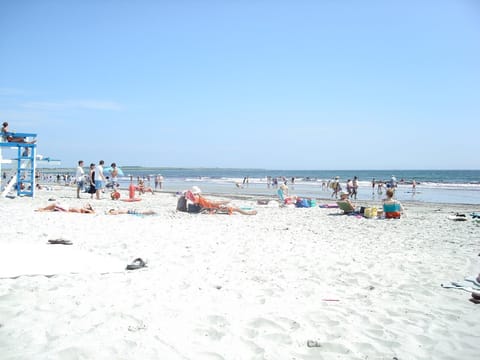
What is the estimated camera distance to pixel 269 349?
113 inches

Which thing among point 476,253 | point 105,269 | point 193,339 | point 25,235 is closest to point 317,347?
point 193,339

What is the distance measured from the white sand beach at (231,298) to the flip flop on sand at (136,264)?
0.31 ft

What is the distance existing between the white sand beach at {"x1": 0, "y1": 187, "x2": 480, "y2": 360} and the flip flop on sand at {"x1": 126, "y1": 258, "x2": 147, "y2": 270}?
9 centimetres

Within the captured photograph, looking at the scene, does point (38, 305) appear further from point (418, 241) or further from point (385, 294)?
point (418, 241)

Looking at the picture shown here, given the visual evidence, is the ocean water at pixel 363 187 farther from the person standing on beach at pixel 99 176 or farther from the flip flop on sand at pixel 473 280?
the flip flop on sand at pixel 473 280

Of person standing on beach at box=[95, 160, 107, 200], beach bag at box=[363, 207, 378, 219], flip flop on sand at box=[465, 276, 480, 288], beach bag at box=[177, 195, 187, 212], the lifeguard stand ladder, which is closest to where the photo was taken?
flip flop on sand at box=[465, 276, 480, 288]

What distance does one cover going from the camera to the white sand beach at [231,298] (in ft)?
9.39

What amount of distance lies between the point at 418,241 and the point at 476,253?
54.1 inches

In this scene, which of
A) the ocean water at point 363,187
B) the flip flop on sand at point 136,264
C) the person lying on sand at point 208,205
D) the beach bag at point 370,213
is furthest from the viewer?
the ocean water at point 363,187

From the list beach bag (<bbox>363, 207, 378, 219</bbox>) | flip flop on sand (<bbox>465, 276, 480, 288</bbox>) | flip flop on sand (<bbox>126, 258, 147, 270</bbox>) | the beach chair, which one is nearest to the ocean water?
the beach chair

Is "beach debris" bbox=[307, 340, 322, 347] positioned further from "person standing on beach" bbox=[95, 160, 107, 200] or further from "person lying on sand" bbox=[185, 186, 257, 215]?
"person standing on beach" bbox=[95, 160, 107, 200]

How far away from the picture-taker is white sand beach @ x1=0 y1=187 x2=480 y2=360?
9.39 feet

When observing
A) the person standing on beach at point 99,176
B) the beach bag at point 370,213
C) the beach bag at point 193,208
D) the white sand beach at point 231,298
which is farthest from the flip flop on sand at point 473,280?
the person standing on beach at point 99,176

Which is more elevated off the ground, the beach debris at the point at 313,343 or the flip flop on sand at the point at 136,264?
the flip flop on sand at the point at 136,264
